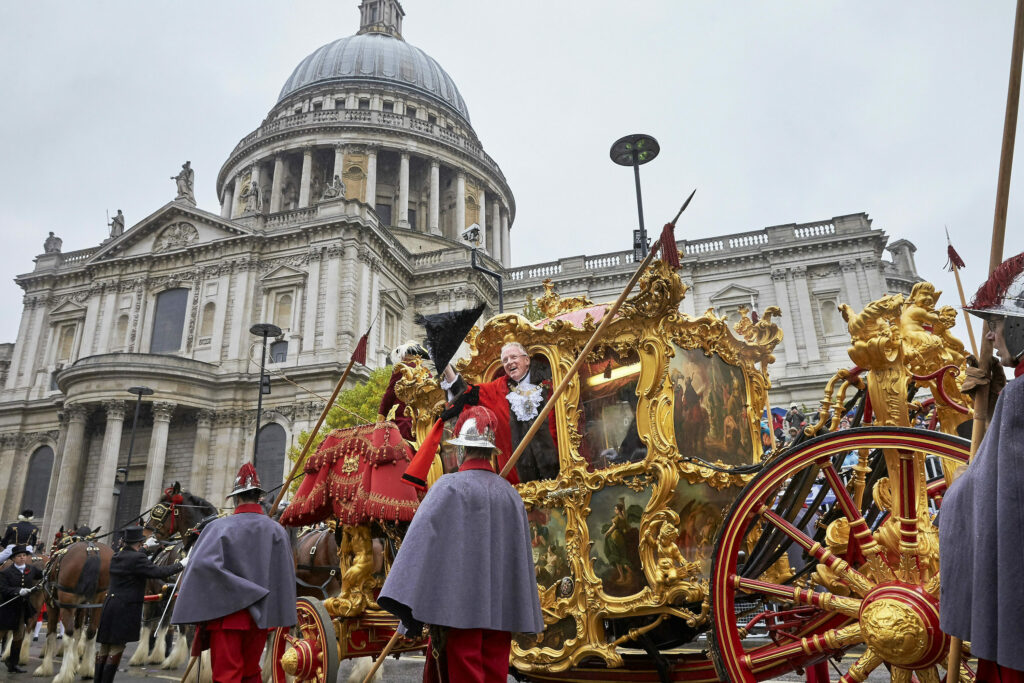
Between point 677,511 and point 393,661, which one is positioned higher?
point 677,511

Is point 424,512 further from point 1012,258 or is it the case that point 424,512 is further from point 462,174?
point 462,174

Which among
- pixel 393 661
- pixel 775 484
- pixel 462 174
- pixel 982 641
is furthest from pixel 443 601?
pixel 462 174

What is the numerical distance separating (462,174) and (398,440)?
47.6 meters

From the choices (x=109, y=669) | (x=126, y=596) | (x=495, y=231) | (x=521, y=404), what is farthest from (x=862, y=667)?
(x=495, y=231)

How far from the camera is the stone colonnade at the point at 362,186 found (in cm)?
4812

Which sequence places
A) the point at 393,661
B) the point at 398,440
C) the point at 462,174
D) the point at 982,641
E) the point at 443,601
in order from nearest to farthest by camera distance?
1. the point at 982,641
2. the point at 443,601
3. the point at 398,440
4. the point at 393,661
5. the point at 462,174

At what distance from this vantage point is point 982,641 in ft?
8.13

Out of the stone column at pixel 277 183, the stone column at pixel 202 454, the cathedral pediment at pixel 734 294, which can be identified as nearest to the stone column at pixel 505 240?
the stone column at pixel 277 183

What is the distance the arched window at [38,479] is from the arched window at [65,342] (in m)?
5.32

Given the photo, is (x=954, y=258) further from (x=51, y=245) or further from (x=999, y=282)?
(x=51, y=245)

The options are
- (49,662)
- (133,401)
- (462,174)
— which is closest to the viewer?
(49,662)

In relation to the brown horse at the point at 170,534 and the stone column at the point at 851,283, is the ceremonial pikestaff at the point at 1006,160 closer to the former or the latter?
the brown horse at the point at 170,534

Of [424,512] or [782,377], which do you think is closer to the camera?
[424,512]

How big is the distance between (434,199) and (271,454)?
2338 centimetres
